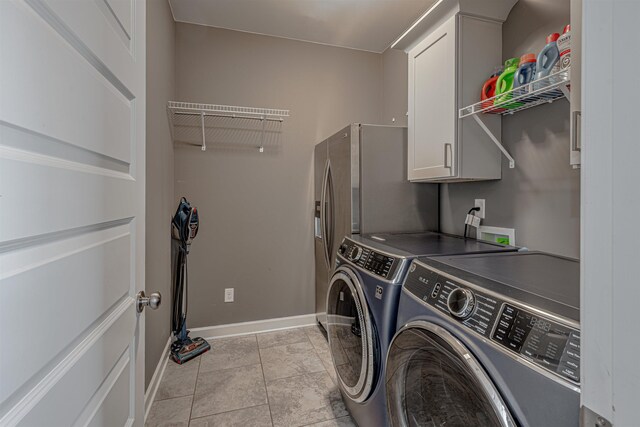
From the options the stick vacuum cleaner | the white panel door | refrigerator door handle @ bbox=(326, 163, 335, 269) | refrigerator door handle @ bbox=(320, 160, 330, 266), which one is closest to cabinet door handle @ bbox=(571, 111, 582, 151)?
the white panel door

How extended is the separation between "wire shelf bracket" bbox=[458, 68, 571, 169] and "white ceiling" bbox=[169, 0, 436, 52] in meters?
1.25

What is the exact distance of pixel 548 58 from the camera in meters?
1.21

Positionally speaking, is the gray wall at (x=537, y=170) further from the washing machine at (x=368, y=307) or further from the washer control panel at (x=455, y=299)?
the washer control panel at (x=455, y=299)

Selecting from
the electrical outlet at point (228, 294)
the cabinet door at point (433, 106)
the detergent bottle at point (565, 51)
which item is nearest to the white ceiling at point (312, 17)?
the cabinet door at point (433, 106)

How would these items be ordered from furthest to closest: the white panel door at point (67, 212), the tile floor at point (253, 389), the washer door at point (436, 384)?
the tile floor at point (253, 389) → the washer door at point (436, 384) → the white panel door at point (67, 212)

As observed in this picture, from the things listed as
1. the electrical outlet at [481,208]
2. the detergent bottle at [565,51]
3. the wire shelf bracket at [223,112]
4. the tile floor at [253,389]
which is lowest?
the tile floor at [253,389]

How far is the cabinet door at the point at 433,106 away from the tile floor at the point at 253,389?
1521 mm

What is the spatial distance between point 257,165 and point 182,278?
1.16 meters

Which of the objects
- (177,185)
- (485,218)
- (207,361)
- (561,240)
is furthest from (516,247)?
(177,185)

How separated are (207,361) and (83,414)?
1822 millimetres

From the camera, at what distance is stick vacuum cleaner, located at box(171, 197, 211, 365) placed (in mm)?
2344

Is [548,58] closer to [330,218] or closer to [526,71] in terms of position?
[526,71]

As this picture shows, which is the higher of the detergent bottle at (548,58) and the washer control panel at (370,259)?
the detergent bottle at (548,58)

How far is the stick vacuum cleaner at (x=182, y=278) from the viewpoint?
92.3 inches
